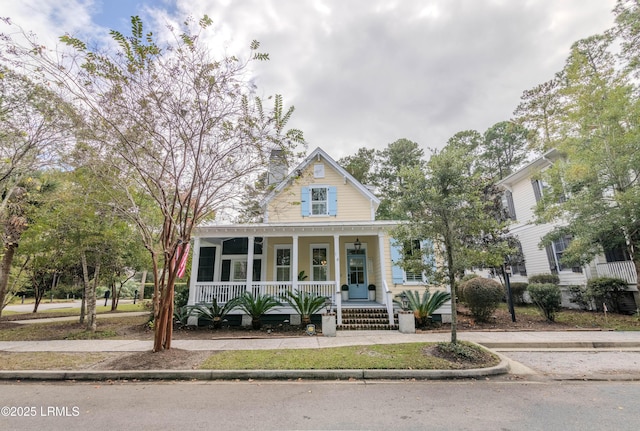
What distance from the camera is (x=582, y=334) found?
793 cm

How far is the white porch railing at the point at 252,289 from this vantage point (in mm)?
10734

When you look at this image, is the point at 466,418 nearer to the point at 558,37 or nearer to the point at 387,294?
the point at 387,294

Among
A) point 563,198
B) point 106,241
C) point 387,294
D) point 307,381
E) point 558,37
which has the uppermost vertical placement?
point 558,37

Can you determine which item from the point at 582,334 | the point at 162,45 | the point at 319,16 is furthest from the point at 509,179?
the point at 162,45

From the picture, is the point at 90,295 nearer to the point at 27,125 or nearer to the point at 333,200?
the point at 27,125

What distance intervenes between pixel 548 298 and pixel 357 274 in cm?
696

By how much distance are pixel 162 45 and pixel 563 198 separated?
16.7m

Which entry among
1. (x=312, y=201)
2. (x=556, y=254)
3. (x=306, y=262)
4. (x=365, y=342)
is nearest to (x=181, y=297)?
(x=306, y=262)

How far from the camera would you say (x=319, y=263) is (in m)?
13.0

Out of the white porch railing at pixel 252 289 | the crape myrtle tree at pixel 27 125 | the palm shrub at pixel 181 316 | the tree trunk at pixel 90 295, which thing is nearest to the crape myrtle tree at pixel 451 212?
the white porch railing at pixel 252 289

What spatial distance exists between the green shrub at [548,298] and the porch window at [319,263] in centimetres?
793

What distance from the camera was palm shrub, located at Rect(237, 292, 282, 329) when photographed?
32.4 ft

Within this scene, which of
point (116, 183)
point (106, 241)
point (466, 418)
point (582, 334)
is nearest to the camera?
point (466, 418)

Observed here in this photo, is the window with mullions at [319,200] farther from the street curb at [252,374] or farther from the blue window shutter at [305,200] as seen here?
the street curb at [252,374]
